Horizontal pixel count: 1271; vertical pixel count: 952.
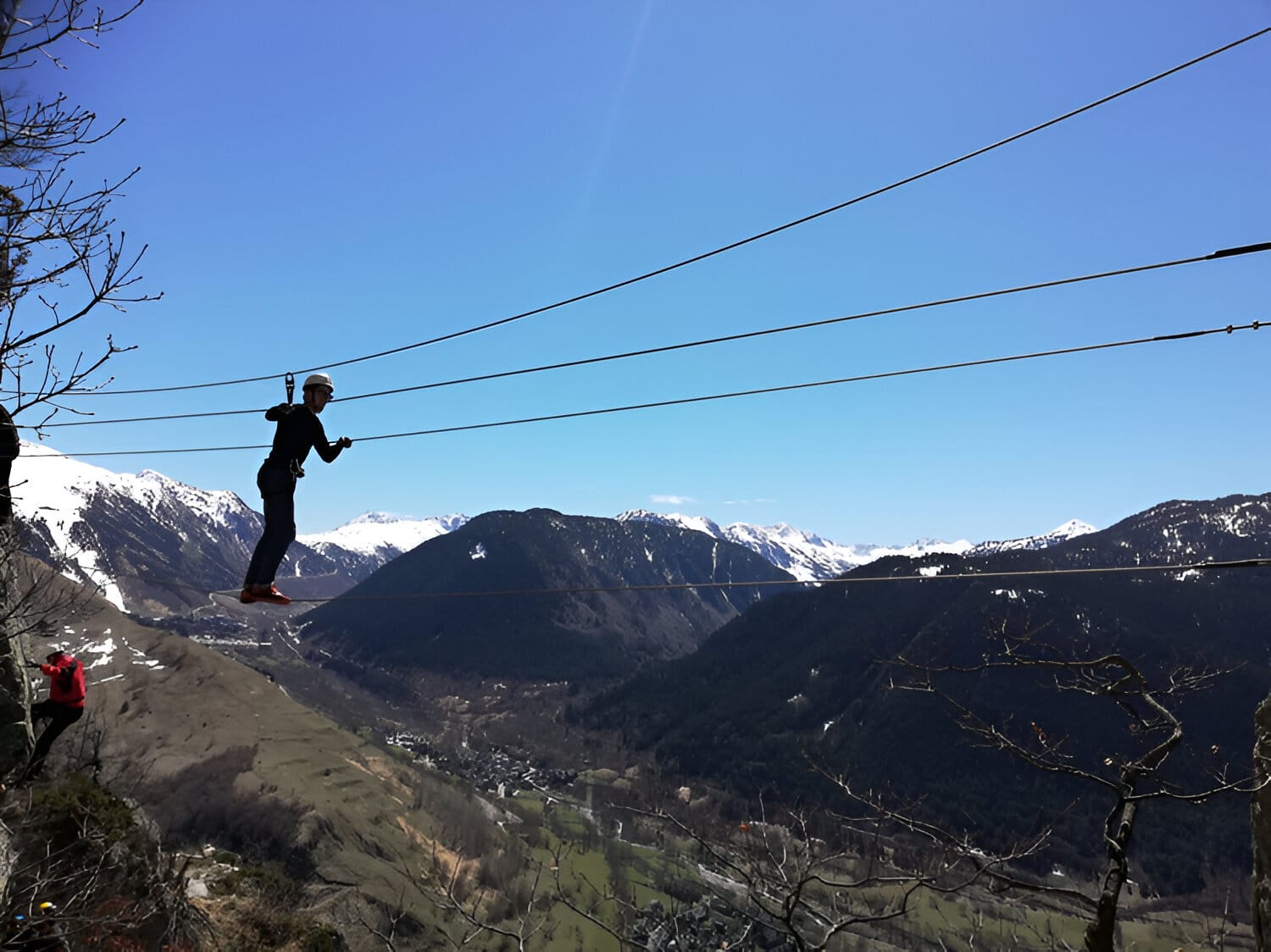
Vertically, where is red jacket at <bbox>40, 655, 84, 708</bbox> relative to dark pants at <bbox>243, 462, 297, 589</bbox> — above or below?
below

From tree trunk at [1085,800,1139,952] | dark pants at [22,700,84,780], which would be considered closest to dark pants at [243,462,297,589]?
dark pants at [22,700,84,780]

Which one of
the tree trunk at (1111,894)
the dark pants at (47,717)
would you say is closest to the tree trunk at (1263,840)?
the tree trunk at (1111,894)

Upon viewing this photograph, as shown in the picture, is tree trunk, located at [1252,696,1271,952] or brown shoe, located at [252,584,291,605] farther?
brown shoe, located at [252,584,291,605]

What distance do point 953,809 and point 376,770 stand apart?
131 meters

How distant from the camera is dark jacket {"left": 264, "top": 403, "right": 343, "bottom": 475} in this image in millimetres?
10664

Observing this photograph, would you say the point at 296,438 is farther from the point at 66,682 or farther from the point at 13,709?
the point at 13,709

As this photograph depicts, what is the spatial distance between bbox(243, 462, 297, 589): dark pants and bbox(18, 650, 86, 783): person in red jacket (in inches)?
317

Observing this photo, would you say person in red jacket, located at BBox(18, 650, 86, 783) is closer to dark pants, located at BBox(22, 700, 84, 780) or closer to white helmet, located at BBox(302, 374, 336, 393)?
dark pants, located at BBox(22, 700, 84, 780)

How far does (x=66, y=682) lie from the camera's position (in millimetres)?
16328

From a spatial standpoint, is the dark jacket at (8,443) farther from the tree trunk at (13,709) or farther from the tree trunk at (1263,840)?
the tree trunk at (1263,840)

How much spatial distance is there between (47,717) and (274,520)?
11.1 m

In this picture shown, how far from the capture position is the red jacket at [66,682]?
16.0m

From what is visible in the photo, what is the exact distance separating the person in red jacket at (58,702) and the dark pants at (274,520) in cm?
805

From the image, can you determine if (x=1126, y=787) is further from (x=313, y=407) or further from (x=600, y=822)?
(x=600, y=822)
